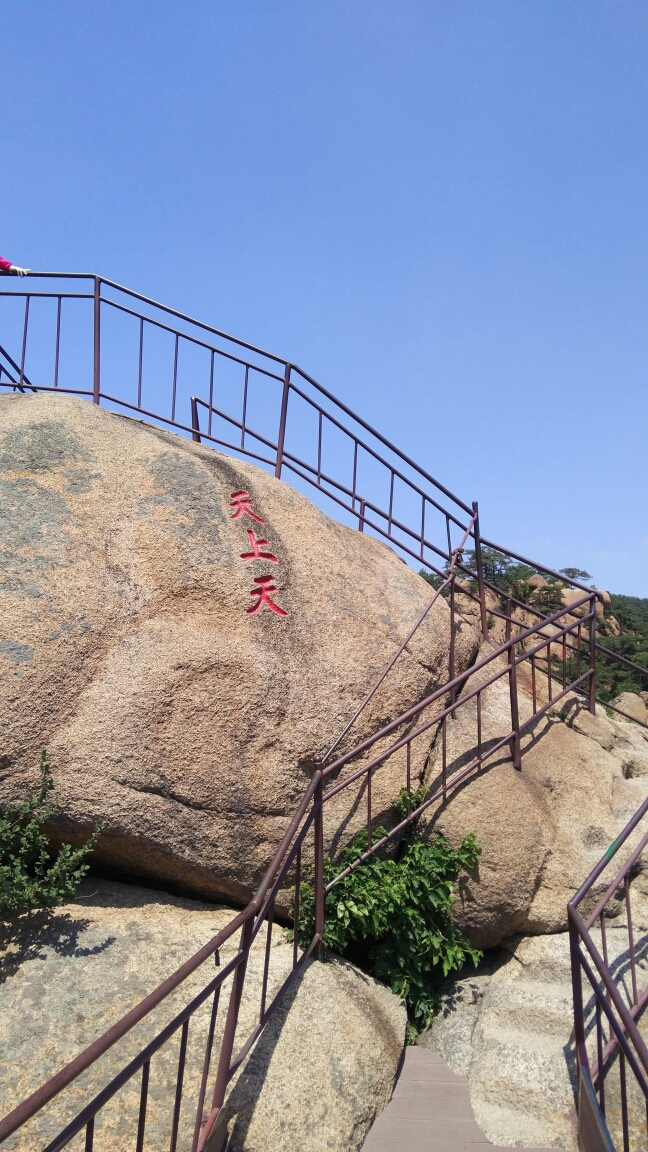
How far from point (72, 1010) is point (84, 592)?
2.48m

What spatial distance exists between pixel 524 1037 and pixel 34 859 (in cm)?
309

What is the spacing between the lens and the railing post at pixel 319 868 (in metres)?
5.08

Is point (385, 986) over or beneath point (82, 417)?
beneath

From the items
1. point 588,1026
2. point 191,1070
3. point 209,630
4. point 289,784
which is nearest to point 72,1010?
point 191,1070

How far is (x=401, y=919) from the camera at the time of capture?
541 cm

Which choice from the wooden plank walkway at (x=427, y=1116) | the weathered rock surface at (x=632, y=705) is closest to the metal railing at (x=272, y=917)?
the wooden plank walkway at (x=427, y=1116)

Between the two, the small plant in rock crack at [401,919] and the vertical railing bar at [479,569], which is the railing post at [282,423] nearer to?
the vertical railing bar at [479,569]

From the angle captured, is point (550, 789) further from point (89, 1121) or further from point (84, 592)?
point (89, 1121)

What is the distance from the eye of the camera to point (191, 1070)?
13.1ft

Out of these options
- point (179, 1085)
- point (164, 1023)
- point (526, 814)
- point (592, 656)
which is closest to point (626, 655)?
point (592, 656)

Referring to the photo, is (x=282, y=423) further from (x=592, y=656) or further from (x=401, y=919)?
(x=401, y=919)

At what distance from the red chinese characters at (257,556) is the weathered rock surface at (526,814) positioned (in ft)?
5.78

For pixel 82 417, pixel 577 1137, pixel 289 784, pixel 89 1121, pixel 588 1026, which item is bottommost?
pixel 577 1137

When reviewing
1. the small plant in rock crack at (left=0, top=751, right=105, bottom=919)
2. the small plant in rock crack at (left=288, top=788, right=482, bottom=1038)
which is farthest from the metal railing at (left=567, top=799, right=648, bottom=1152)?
the small plant in rock crack at (left=0, top=751, right=105, bottom=919)
